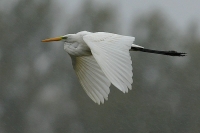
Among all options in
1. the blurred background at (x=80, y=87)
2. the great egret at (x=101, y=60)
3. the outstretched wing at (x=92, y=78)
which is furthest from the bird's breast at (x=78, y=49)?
the blurred background at (x=80, y=87)

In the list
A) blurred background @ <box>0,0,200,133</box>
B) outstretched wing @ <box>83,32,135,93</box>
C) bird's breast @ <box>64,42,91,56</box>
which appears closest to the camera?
outstretched wing @ <box>83,32,135,93</box>

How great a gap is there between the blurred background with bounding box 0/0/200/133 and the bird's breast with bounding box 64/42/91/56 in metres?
17.2

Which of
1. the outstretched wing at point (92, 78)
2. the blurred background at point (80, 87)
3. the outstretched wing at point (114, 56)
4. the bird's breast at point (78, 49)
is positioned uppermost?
the outstretched wing at point (114, 56)

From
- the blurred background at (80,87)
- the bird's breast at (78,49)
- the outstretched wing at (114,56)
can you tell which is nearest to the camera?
the outstretched wing at (114,56)

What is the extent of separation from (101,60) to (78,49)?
1.65 metres

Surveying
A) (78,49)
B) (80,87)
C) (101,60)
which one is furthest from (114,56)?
(80,87)

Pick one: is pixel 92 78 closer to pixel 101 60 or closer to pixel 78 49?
pixel 78 49

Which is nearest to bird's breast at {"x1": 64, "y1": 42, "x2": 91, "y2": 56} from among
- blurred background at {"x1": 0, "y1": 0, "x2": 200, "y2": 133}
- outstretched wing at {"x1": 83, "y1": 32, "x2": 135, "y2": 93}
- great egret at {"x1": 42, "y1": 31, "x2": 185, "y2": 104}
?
great egret at {"x1": 42, "y1": 31, "x2": 185, "y2": 104}

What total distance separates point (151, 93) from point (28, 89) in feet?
14.3

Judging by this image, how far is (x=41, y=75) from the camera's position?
29828 mm

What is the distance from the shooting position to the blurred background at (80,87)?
28.8 meters

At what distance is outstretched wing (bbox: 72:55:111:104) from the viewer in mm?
10297

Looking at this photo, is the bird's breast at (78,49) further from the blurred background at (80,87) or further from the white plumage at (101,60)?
the blurred background at (80,87)

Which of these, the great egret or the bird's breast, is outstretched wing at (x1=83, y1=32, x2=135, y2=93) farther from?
the bird's breast
